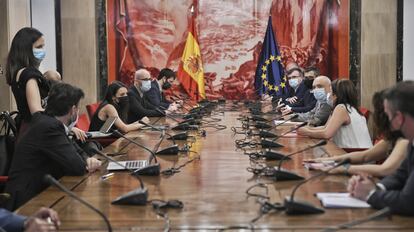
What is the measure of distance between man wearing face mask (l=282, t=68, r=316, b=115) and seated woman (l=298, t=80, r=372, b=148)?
257 centimetres

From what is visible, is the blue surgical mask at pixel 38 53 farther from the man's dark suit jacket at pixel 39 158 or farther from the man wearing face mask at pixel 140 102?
the man wearing face mask at pixel 140 102

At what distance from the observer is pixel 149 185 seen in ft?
10.8

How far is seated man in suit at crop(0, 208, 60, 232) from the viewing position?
2.35 meters

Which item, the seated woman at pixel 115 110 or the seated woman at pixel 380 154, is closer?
the seated woman at pixel 380 154

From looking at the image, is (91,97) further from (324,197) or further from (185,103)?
(324,197)

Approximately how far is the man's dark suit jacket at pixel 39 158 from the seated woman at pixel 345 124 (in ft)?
7.45

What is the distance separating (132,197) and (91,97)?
776 centimetres

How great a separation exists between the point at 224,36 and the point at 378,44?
2.57 m

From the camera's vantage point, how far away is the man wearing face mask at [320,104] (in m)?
6.34

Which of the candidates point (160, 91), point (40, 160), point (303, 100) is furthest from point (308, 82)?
point (40, 160)

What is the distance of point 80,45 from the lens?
10383 millimetres

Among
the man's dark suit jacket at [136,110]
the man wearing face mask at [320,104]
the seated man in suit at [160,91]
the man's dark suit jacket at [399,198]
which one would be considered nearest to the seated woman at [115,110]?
the man's dark suit jacket at [136,110]

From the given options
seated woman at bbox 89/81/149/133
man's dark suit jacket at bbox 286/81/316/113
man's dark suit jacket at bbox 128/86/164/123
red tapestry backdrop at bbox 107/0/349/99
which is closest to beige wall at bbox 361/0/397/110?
red tapestry backdrop at bbox 107/0/349/99

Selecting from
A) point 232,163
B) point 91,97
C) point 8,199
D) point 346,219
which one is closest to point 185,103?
point 91,97
